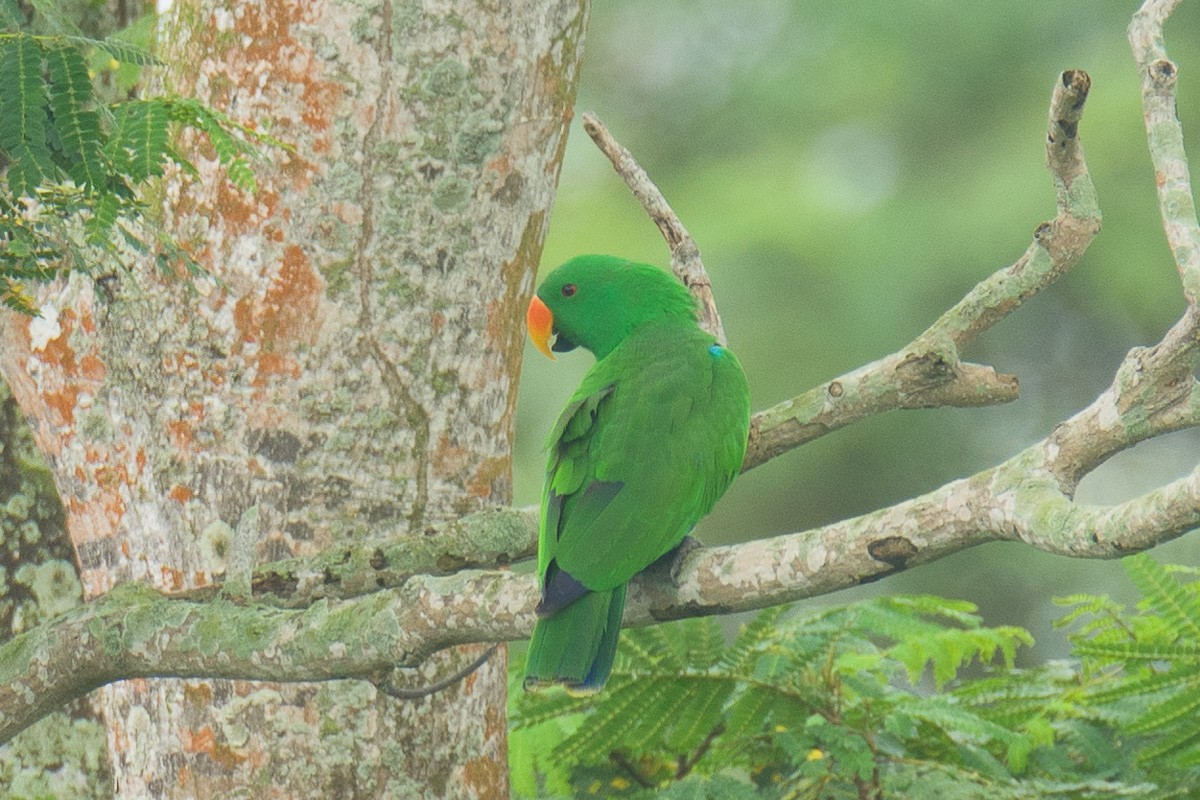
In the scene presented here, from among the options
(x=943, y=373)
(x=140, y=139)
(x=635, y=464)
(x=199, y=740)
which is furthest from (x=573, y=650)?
(x=140, y=139)

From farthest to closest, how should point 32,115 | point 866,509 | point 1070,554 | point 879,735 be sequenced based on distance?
point 866,509
point 879,735
point 32,115
point 1070,554

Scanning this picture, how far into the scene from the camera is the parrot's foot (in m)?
2.14

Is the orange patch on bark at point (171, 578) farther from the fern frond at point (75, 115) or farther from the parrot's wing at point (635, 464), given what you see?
the fern frond at point (75, 115)

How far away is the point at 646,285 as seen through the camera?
294 centimetres

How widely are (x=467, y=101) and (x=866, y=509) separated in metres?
5.18

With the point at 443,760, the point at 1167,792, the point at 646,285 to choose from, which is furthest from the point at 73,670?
the point at 1167,792

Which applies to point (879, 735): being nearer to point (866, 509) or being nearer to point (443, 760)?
point (443, 760)

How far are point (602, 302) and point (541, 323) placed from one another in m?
0.16

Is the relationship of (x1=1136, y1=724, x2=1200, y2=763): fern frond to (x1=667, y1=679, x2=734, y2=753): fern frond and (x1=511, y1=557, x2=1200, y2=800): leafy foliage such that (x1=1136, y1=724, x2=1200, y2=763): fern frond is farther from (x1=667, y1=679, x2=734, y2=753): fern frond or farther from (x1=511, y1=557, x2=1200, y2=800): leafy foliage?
(x1=667, y1=679, x2=734, y2=753): fern frond

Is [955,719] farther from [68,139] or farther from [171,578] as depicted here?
[68,139]

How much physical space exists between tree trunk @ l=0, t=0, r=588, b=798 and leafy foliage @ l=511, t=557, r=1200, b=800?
0.32 meters

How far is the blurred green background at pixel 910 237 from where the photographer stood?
22.6ft

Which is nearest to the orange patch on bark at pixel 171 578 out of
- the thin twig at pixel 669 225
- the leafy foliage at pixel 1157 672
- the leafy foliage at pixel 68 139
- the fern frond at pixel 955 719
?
the leafy foliage at pixel 68 139

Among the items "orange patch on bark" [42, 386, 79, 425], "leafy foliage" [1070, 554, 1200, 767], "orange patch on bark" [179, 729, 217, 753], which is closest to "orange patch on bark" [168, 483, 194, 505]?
"orange patch on bark" [42, 386, 79, 425]
